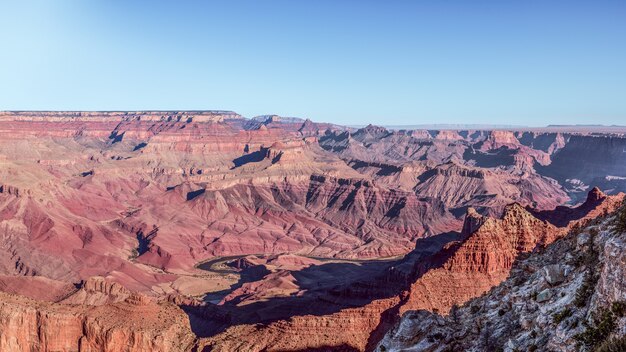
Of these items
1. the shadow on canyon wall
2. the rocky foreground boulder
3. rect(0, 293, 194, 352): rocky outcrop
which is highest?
the rocky foreground boulder

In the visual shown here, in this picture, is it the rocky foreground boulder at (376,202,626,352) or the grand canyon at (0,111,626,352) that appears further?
the grand canyon at (0,111,626,352)

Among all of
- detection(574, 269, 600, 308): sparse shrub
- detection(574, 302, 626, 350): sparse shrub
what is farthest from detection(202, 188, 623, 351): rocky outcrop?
detection(574, 302, 626, 350): sparse shrub

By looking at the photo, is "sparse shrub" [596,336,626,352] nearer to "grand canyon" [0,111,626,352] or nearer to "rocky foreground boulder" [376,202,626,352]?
"rocky foreground boulder" [376,202,626,352]

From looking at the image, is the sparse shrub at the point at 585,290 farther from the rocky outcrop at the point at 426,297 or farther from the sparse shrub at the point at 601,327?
the rocky outcrop at the point at 426,297

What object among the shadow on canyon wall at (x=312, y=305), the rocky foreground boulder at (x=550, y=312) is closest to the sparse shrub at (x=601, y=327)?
the rocky foreground boulder at (x=550, y=312)

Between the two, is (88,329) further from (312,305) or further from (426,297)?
(312,305)

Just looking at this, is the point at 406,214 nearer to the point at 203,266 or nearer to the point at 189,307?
the point at 203,266

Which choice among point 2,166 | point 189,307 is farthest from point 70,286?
point 2,166
